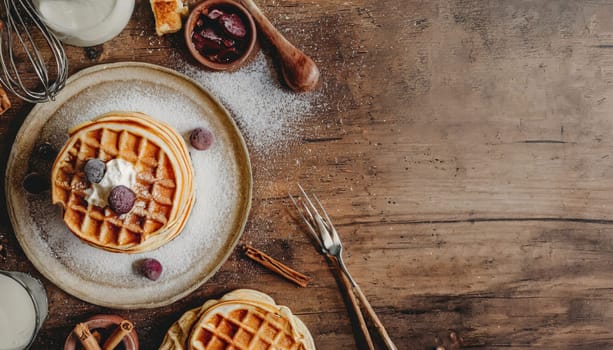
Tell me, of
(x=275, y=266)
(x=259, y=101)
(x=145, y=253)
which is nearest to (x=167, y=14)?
(x=259, y=101)

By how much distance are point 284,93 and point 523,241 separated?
946 millimetres

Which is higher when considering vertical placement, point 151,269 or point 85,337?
point 151,269

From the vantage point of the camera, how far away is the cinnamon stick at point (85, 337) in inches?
65.2

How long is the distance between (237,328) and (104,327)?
0.42 metres

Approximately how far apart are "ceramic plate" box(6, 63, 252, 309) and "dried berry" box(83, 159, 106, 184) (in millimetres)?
347

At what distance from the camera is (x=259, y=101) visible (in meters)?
1.78

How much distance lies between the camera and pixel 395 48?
181cm

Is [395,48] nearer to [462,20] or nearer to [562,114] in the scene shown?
[462,20]

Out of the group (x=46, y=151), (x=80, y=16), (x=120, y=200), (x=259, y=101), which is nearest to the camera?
(x=120, y=200)

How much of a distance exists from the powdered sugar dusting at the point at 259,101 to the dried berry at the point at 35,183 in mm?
536

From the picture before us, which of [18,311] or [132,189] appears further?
[18,311]

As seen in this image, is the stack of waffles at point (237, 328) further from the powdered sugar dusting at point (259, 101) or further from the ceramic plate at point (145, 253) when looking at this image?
the powdered sugar dusting at point (259, 101)

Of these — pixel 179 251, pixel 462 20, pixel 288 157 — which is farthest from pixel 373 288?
pixel 462 20

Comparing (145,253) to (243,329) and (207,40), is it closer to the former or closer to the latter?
(243,329)
